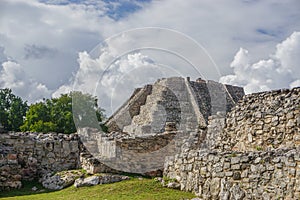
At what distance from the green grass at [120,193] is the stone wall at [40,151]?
309 centimetres

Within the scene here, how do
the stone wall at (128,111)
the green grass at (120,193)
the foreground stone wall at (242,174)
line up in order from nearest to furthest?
the foreground stone wall at (242,174) < the green grass at (120,193) < the stone wall at (128,111)

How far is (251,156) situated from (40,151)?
1033cm

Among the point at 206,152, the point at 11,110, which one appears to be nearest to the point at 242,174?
the point at 206,152

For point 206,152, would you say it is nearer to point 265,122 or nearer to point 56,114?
point 265,122

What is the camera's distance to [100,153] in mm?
17359

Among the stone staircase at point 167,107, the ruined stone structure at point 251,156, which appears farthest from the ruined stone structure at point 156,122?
the ruined stone structure at point 251,156

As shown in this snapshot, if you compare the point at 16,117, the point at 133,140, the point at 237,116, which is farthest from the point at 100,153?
the point at 16,117

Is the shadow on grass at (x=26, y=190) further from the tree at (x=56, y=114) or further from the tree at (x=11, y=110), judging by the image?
the tree at (x=11, y=110)

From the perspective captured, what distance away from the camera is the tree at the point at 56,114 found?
90.2 ft

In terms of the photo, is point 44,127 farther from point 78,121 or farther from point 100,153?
point 100,153

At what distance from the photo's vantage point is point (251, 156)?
10688mm

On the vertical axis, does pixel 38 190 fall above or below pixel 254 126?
below

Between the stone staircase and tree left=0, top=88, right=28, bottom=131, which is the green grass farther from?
tree left=0, top=88, right=28, bottom=131

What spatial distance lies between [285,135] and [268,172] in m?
2.48
